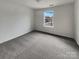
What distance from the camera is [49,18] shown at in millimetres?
5188

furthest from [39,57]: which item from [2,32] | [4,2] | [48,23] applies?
[48,23]

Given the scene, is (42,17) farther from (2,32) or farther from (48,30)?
(2,32)

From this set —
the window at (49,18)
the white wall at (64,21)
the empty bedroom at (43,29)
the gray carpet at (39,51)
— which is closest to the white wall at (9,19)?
the empty bedroom at (43,29)

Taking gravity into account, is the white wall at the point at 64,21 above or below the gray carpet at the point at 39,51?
above

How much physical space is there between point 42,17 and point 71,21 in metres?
2.55

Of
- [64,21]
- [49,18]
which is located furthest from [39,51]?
[49,18]

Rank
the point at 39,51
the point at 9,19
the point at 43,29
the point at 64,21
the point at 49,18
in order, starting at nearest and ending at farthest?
the point at 39,51
the point at 9,19
the point at 64,21
the point at 49,18
the point at 43,29

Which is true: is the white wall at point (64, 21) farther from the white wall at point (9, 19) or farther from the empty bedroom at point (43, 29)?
the white wall at point (9, 19)

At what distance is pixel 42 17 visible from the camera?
5480 millimetres

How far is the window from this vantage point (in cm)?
486

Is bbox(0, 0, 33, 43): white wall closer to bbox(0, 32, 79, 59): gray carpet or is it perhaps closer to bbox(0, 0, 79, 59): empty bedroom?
bbox(0, 0, 79, 59): empty bedroom

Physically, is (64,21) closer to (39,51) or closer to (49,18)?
(49,18)

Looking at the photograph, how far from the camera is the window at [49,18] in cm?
486

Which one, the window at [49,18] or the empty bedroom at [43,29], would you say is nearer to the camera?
the empty bedroom at [43,29]
